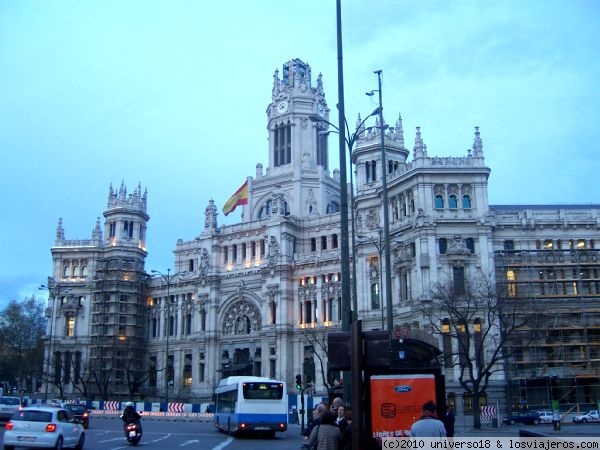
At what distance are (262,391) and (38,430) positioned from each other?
17703 millimetres

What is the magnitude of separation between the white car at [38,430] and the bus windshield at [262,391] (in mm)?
15497

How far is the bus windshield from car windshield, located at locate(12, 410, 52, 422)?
1659 cm

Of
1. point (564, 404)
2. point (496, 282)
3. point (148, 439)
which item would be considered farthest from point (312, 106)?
point (148, 439)

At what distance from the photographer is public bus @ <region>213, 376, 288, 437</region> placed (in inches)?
1531

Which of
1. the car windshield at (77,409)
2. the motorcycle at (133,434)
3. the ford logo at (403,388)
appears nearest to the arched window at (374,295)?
the car windshield at (77,409)

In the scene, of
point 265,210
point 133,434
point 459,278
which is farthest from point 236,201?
point 133,434

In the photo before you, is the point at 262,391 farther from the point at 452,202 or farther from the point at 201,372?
the point at 201,372

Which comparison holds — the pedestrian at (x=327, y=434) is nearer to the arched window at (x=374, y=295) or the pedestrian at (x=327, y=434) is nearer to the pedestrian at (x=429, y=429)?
the pedestrian at (x=429, y=429)

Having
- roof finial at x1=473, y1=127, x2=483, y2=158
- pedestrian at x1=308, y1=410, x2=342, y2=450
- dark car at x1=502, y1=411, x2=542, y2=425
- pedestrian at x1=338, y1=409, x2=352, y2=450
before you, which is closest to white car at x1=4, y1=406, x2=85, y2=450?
pedestrian at x1=338, y1=409, x2=352, y2=450

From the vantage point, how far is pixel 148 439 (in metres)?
35.4

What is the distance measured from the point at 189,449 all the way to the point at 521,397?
39.8 m

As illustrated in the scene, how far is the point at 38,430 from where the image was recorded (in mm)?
23938

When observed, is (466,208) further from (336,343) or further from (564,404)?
(336,343)

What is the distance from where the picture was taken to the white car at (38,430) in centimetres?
2370
